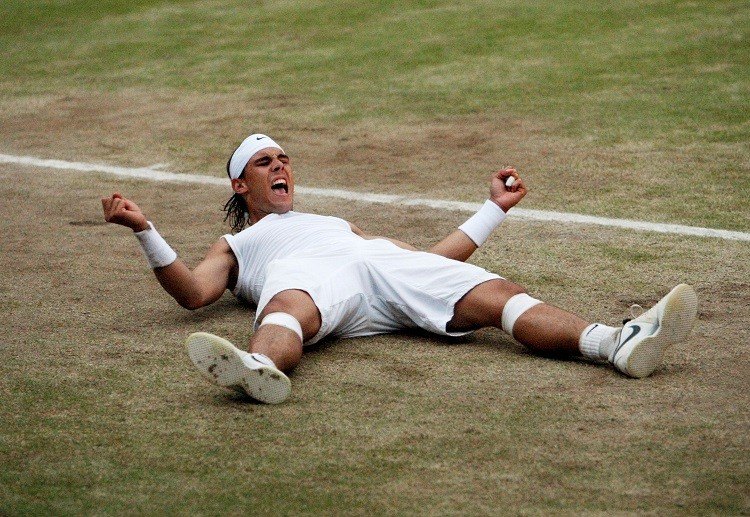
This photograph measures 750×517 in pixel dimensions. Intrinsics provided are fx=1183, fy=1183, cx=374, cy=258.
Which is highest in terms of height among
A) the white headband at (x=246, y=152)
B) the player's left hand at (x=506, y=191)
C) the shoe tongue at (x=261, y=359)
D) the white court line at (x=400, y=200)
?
the white headband at (x=246, y=152)

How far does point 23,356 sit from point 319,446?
1710mm

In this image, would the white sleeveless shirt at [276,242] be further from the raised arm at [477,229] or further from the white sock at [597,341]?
the white sock at [597,341]

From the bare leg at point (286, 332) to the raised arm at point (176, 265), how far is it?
1.70 ft

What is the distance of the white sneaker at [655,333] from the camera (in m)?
4.54

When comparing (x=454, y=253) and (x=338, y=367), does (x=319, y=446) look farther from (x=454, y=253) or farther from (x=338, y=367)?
(x=454, y=253)

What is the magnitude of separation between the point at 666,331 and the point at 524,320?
0.61 m

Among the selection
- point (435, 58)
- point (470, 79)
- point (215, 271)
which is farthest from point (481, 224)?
point (435, 58)

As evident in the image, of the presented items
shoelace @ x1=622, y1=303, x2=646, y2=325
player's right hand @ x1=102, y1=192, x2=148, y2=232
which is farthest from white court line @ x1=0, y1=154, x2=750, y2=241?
player's right hand @ x1=102, y1=192, x2=148, y2=232

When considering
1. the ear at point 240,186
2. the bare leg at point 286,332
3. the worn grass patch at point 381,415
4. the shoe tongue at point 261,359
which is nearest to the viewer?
the worn grass patch at point 381,415

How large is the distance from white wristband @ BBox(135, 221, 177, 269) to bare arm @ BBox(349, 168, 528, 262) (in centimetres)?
105

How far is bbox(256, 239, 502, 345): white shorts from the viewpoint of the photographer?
5117mm

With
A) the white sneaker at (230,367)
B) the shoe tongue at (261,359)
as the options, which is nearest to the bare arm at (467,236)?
the shoe tongue at (261,359)

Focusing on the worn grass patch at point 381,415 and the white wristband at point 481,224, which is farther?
the white wristband at point 481,224

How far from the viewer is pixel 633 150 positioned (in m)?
8.45
